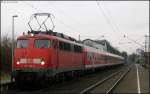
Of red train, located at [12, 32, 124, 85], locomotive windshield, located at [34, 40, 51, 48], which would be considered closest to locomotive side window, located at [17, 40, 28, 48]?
red train, located at [12, 32, 124, 85]

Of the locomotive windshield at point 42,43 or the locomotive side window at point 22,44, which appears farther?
the locomotive side window at point 22,44

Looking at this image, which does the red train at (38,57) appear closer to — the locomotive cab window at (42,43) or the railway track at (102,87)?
the locomotive cab window at (42,43)

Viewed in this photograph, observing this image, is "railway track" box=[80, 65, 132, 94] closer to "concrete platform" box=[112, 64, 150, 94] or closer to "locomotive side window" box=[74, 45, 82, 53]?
"concrete platform" box=[112, 64, 150, 94]

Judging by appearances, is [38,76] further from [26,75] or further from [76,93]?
[76,93]

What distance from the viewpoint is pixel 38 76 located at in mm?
19734

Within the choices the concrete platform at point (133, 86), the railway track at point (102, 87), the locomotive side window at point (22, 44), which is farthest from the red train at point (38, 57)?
the concrete platform at point (133, 86)

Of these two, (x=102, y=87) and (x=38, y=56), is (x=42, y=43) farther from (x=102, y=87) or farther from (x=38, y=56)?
(x=102, y=87)

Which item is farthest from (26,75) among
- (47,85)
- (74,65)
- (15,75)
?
(74,65)

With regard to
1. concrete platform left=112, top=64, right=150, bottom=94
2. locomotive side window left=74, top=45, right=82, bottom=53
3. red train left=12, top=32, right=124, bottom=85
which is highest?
locomotive side window left=74, top=45, right=82, bottom=53

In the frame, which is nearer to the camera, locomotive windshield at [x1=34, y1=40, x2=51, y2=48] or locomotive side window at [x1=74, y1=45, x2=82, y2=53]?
locomotive windshield at [x1=34, y1=40, x2=51, y2=48]

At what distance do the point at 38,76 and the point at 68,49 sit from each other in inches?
224

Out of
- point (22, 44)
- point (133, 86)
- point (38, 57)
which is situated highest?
point (22, 44)

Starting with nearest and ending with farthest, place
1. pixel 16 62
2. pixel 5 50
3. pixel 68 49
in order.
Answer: pixel 16 62 < pixel 68 49 < pixel 5 50

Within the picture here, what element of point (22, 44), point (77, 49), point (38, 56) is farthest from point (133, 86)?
point (22, 44)
